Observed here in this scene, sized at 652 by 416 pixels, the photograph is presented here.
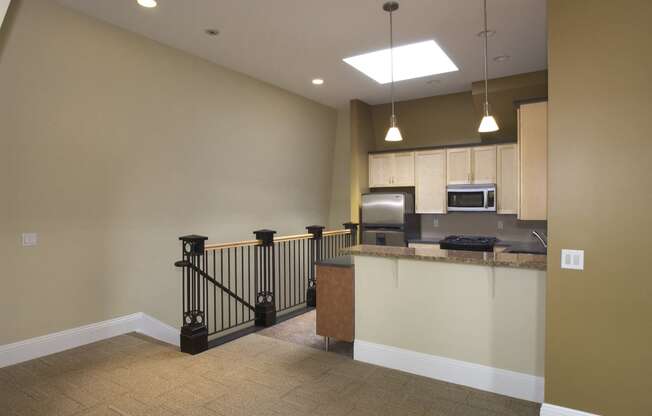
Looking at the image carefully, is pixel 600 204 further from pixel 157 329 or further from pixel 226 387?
pixel 157 329

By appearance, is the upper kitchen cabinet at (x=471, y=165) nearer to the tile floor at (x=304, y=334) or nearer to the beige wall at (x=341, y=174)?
the beige wall at (x=341, y=174)

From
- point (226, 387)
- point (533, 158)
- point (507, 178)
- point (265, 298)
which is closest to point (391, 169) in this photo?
point (507, 178)

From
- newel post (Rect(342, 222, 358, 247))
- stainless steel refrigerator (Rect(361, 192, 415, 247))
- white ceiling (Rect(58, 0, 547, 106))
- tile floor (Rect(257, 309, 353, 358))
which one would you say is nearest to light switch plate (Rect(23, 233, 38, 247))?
white ceiling (Rect(58, 0, 547, 106))

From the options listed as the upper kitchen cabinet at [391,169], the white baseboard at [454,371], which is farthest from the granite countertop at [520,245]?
the white baseboard at [454,371]

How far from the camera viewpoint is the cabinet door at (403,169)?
6446mm

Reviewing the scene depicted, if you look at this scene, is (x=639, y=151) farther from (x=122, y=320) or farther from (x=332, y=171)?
(x=332, y=171)

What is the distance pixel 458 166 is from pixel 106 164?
482 centimetres

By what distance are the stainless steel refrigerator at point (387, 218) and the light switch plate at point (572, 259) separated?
3.68 m

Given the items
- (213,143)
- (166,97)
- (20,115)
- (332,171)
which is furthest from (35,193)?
(332,171)

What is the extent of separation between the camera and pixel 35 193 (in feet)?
11.3

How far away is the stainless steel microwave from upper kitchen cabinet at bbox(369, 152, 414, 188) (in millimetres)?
745

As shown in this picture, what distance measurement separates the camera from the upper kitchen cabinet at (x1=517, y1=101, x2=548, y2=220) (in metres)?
3.73

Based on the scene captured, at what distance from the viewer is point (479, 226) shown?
6.21 meters

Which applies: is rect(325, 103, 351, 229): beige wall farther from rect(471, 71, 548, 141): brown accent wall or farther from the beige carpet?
the beige carpet
